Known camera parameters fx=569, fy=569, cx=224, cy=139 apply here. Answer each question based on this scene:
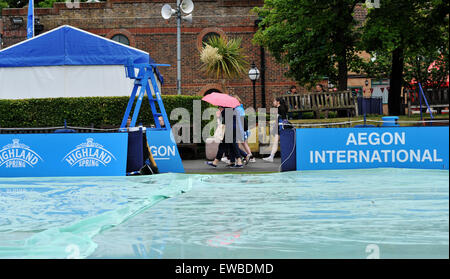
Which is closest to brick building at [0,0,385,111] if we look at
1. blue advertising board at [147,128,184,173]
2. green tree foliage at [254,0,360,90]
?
green tree foliage at [254,0,360,90]

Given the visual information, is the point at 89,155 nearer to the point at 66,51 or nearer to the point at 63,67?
the point at 66,51

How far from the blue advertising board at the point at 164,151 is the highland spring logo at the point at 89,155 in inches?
51.5

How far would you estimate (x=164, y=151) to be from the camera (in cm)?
1394

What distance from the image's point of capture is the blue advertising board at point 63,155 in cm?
1295

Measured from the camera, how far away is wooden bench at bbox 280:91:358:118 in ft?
68.5

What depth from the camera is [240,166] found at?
1534 centimetres

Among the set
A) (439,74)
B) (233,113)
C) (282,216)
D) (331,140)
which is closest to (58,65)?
(233,113)

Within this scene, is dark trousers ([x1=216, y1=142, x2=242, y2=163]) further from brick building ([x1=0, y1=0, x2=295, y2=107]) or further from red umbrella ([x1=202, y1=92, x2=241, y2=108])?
brick building ([x1=0, y1=0, x2=295, y2=107])

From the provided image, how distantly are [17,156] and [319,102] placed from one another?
38.0 feet

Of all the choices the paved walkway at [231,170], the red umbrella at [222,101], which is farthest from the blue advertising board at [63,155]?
the red umbrella at [222,101]

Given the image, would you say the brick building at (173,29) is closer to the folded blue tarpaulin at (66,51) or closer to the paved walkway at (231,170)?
the folded blue tarpaulin at (66,51)

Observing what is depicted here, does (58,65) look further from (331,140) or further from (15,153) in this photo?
(331,140)

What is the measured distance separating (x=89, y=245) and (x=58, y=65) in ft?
64.6

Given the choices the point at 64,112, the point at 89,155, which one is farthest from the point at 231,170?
the point at 64,112
